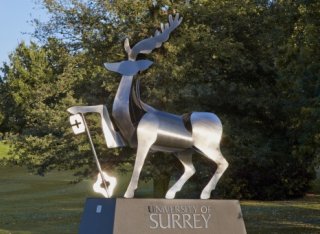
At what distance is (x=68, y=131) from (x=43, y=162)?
156 centimetres

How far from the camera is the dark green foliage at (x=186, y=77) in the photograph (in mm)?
18281

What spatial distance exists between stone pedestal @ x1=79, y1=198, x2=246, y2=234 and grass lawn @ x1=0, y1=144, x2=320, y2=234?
311 inches

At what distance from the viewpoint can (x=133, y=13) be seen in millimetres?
19375

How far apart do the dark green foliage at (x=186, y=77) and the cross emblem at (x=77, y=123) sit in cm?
679

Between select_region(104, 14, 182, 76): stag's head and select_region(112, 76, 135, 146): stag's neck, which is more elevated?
select_region(104, 14, 182, 76): stag's head

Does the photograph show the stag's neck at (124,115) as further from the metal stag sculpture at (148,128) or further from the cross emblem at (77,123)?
the cross emblem at (77,123)

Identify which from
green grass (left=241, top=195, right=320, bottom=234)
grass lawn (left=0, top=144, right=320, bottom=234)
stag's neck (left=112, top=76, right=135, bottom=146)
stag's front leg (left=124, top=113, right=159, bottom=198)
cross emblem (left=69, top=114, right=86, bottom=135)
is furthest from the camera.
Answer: grass lawn (left=0, top=144, right=320, bottom=234)

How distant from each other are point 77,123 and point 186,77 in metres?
7.67

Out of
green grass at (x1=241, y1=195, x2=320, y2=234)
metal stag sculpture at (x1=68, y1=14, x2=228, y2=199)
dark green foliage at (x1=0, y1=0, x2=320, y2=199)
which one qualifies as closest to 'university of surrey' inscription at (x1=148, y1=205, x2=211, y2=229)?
metal stag sculpture at (x1=68, y1=14, x2=228, y2=199)

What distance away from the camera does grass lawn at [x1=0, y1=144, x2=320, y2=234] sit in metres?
20.2

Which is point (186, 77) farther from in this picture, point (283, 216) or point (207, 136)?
point (207, 136)

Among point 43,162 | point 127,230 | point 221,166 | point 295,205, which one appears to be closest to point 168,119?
point 221,166

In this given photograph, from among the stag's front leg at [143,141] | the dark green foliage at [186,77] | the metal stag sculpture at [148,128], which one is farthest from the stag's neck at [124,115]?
the dark green foliage at [186,77]

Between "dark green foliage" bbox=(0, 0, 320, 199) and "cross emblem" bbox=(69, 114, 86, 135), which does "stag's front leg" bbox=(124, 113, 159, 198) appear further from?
"dark green foliage" bbox=(0, 0, 320, 199)
